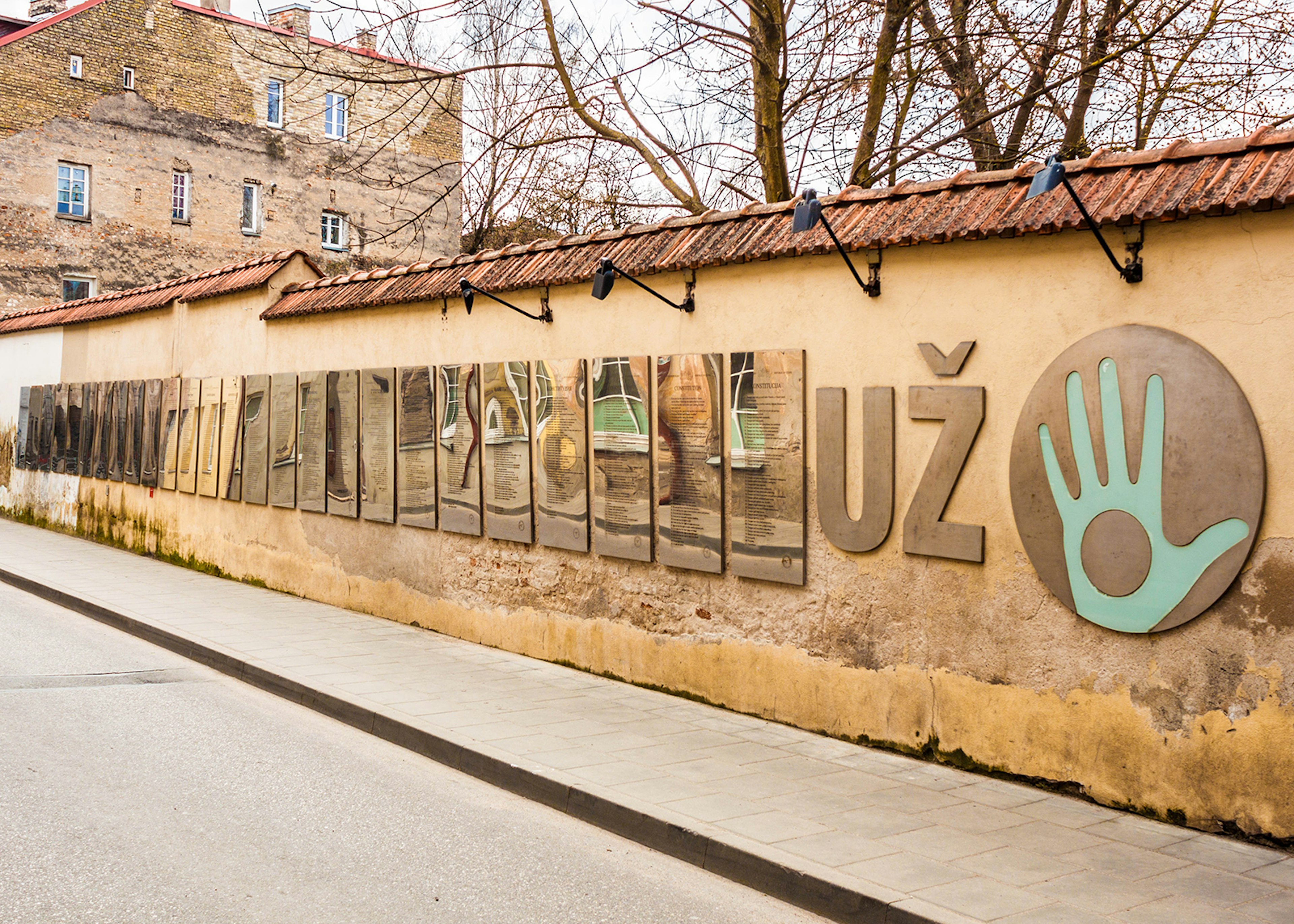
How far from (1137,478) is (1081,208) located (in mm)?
1319

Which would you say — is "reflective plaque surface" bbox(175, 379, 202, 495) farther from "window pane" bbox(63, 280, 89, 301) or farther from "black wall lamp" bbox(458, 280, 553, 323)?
"window pane" bbox(63, 280, 89, 301)

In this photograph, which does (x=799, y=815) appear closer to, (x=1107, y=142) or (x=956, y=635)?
(x=956, y=635)

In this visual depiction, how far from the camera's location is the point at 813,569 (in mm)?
6902

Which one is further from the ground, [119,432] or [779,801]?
[119,432]

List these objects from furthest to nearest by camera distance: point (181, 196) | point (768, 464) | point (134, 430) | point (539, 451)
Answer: point (181, 196)
point (134, 430)
point (539, 451)
point (768, 464)

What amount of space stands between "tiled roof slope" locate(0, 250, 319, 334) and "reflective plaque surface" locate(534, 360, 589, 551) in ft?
16.8

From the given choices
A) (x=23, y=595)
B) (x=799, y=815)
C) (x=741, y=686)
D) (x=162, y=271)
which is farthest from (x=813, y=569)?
(x=162, y=271)

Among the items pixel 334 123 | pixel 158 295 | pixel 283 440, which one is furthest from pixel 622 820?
pixel 334 123

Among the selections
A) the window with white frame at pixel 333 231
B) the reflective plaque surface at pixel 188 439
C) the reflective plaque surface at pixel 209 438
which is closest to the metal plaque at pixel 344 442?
the reflective plaque surface at pixel 209 438

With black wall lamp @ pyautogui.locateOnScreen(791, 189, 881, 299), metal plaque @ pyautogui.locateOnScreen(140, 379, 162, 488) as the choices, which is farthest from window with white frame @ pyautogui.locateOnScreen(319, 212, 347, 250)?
black wall lamp @ pyautogui.locateOnScreen(791, 189, 881, 299)

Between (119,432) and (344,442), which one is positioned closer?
(344,442)

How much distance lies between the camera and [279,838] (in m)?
5.16

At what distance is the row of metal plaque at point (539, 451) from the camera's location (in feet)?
23.7

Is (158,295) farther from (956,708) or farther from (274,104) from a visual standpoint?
(274,104)
